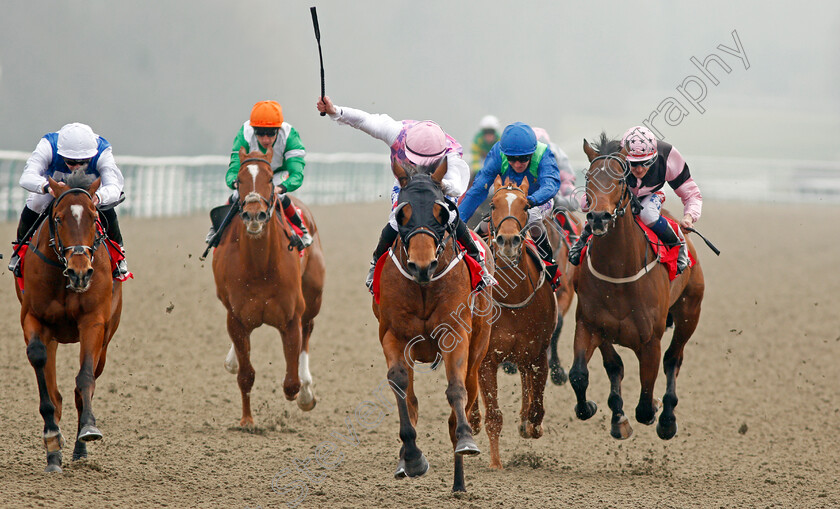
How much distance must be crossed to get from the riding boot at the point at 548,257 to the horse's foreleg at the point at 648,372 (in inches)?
30.6

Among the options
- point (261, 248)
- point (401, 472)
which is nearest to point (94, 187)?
point (261, 248)

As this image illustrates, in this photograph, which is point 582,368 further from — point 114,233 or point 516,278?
point 114,233

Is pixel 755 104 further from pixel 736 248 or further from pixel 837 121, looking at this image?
pixel 736 248

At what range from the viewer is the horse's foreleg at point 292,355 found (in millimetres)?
7238

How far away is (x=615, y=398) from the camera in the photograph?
6.87 m

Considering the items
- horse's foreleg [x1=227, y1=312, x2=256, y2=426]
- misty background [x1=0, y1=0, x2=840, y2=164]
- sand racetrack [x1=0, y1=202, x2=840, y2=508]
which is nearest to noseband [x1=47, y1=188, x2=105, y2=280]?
sand racetrack [x1=0, y1=202, x2=840, y2=508]

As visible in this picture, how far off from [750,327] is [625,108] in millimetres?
46535

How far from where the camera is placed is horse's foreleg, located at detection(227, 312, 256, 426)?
725 cm

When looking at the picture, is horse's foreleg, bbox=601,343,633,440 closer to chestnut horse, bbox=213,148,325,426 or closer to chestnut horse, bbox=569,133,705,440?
chestnut horse, bbox=569,133,705,440

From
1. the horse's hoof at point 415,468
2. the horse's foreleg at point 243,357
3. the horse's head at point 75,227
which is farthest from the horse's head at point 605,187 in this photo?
the horse's head at point 75,227

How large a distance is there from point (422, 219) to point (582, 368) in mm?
1868

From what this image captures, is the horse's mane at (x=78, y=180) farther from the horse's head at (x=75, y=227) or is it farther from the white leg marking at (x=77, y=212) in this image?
the white leg marking at (x=77, y=212)

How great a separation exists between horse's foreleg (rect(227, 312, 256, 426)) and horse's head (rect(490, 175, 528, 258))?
82.4 inches

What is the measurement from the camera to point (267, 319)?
7.27 meters
